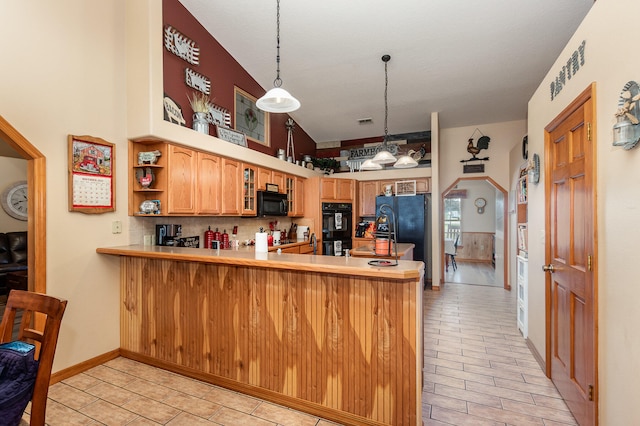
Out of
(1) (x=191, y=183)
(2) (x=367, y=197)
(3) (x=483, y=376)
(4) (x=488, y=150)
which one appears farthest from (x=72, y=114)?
(4) (x=488, y=150)

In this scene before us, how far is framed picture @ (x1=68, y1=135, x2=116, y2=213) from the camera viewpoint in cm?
264

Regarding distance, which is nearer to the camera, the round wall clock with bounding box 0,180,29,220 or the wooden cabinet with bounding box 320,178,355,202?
the round wall clock with bounding box 0,180,29,220

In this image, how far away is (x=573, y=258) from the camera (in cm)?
210

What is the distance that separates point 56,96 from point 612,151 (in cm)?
393

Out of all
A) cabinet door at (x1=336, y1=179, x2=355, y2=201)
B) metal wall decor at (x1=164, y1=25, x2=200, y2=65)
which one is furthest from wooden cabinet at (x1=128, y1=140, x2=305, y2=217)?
cabinet door at (x1=336, y1=179, x2=355, y2=201)

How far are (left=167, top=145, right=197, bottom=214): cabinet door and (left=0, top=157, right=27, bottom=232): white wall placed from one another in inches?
173

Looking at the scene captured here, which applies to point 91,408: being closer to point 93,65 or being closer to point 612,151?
point 93,65

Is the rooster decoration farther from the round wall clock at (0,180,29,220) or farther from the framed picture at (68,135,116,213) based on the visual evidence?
the round wall clock at (0,180,29,220)

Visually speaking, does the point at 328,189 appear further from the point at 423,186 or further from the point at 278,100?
the point at 278,100

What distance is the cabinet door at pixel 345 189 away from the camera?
6.20m

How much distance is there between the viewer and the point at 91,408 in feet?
7.24

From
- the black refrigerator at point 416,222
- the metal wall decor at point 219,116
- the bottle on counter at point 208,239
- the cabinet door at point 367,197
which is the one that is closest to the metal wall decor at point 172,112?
the metal wall decor at point 219,116

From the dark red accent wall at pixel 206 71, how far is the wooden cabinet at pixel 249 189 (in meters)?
0.60

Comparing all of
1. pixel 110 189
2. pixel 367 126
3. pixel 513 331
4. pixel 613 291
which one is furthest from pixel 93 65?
pixel 513 331
